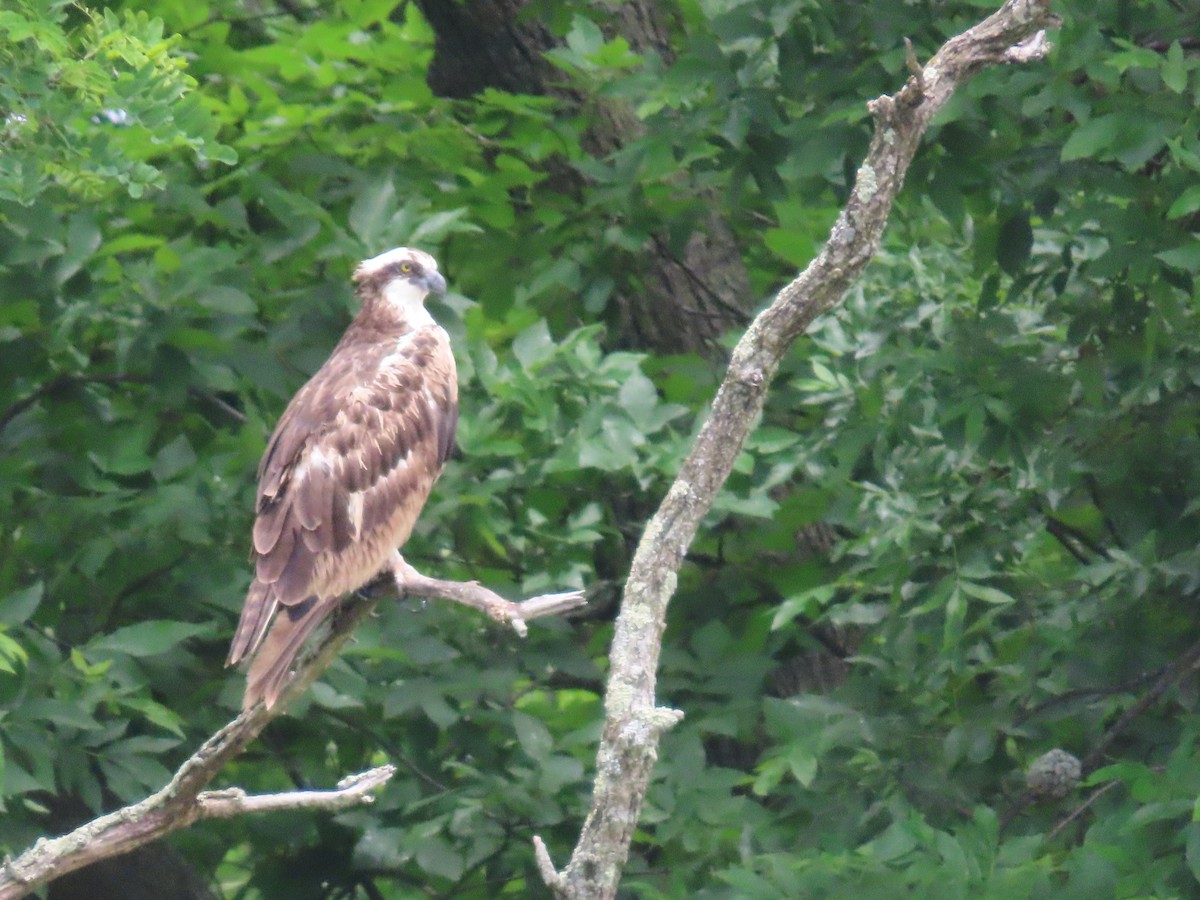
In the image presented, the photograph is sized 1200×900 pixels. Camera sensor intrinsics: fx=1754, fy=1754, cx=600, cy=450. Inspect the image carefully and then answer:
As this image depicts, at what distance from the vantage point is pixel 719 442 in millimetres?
2744

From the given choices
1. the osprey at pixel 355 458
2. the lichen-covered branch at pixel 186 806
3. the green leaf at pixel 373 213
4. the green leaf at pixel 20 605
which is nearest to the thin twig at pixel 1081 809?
the lichen-covered branch at pixel 186 806

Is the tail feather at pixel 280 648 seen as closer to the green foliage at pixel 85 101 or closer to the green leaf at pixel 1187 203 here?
the green foliage at pixel 85 101

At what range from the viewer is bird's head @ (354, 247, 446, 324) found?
16.1 feet

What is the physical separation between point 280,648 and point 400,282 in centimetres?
143

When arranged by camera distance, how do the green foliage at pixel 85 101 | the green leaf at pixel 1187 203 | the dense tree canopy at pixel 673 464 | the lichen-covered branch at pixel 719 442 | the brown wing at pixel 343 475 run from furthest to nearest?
the dense tree canopy at pixel 673 464 → the brown wing at pixel 343 475 → the green leaf at pixel 1187 203 → the green foliage at pixel 85 101 → the lichen-covered branch at pixel 719 442

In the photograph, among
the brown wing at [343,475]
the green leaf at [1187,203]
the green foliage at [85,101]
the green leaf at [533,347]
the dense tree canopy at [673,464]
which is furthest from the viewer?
the green leaf at [533,347]

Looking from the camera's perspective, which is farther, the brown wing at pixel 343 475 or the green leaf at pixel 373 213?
the green leaf at pixel 373 213

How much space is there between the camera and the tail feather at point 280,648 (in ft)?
11.9

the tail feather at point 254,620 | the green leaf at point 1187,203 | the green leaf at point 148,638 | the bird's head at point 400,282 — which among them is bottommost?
the green leaf at point 148,638

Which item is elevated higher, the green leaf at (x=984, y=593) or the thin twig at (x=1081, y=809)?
the green leaf at (x=984, y=593)

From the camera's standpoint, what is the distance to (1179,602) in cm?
471

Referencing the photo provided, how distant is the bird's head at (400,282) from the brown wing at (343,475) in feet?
0.29

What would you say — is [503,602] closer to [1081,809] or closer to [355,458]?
[355,458]

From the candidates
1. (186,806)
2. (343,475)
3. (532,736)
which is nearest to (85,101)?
(343,475)
